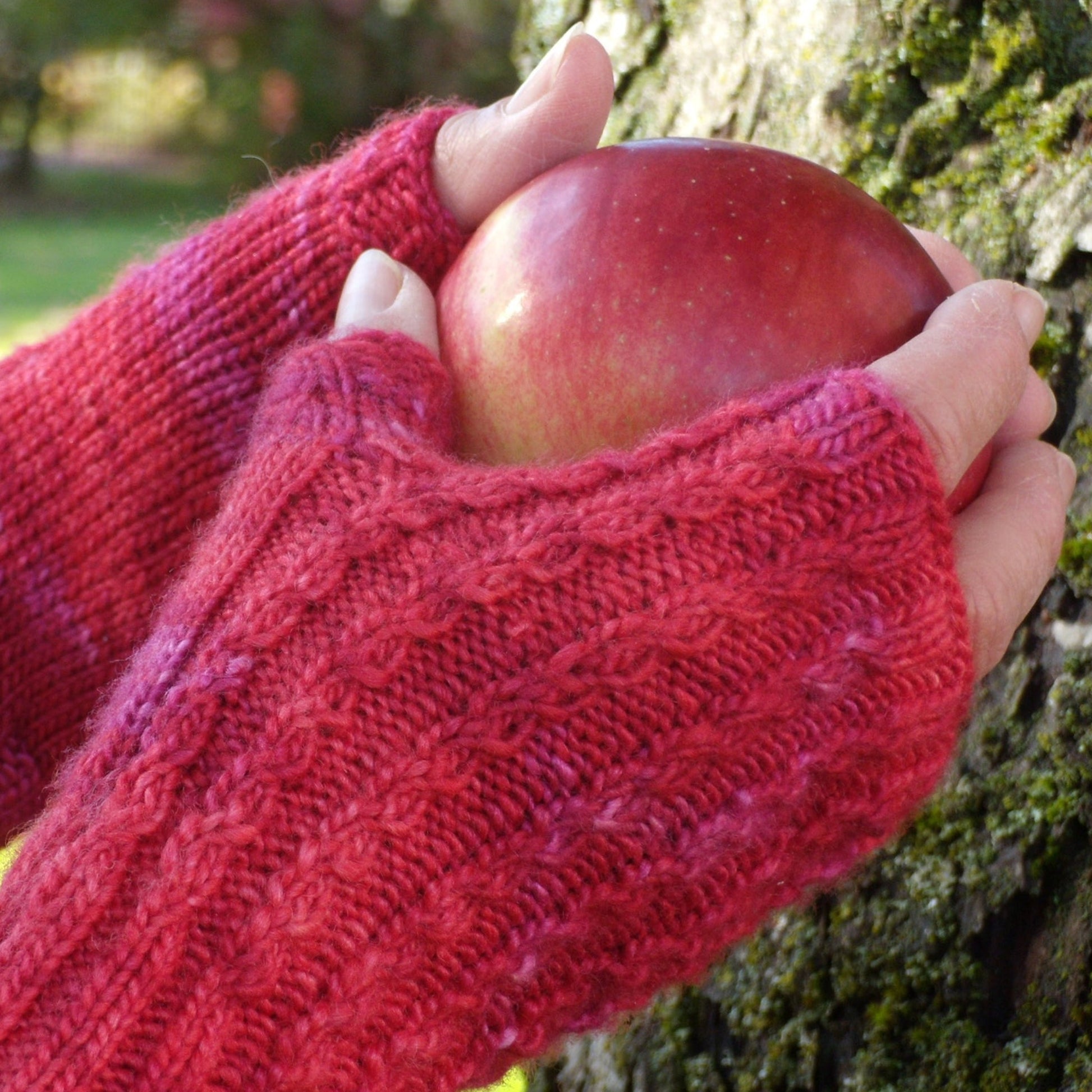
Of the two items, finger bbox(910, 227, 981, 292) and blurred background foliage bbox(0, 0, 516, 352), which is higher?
finger bbox(910, 227, 981, 292)

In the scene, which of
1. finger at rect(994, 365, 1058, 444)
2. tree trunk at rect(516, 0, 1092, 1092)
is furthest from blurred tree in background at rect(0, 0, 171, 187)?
finger at rect(994, 365, 1058, 444)

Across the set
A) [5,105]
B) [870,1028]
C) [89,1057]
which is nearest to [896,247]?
[870,1028]

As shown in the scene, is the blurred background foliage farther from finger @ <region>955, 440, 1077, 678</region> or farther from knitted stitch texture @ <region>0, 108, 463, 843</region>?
finger @ <region>955, 440, 1077, 678</region>

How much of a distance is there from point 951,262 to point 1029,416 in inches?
6.7

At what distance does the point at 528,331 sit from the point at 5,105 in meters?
10.1

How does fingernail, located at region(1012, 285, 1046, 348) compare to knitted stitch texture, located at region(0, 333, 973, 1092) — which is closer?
knitted stitch texture, located at region(0, 333, 973, 1092)

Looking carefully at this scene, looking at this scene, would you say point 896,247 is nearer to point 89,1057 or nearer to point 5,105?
point 89,1057

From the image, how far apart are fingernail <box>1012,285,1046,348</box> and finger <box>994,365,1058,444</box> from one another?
0.06 metres

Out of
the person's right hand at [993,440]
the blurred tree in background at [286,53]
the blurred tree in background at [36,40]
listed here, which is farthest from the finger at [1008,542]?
the blurred tree in background at [36,40]

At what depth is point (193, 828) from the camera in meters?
0.85

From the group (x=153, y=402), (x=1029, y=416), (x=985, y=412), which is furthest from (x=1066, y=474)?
(x=153, y=402)

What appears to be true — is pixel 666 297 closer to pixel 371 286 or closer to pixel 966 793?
pixel 371 286

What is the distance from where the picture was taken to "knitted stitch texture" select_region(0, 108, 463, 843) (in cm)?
118

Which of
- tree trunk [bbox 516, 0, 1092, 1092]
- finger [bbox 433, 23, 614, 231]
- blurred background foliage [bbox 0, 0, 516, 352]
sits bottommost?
blurred background foliage [bbox 0, 0, 516, 352]
